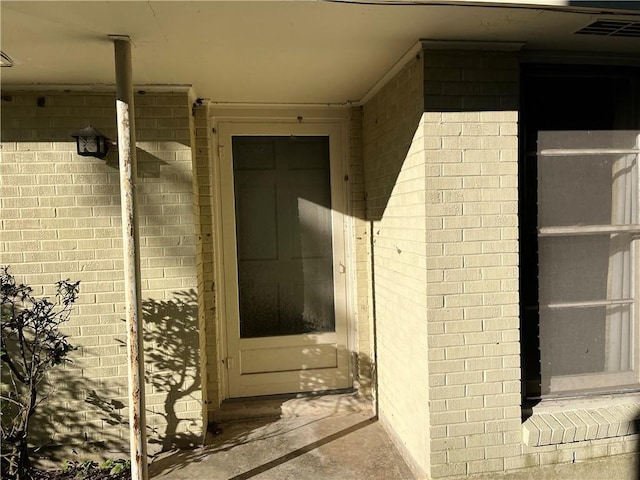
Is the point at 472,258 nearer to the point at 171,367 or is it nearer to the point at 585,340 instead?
the point at 585,340

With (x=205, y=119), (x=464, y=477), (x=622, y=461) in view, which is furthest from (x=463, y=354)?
(x=205, y=119)

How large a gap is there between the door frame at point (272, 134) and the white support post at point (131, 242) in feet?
4.31

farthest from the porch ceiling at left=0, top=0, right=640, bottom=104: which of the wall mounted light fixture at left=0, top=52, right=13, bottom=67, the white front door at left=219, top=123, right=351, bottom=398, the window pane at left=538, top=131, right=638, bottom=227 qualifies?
the white front door at left=219, top=123, right=351, bottom=398

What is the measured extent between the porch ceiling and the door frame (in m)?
0.66

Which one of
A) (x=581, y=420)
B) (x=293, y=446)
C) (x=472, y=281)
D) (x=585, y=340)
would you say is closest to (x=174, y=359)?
(x=293, y=446)

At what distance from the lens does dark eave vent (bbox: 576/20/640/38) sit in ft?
7.40

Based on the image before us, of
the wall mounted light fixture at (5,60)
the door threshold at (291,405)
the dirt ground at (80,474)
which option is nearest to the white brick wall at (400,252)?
the door threshold at (291,405)

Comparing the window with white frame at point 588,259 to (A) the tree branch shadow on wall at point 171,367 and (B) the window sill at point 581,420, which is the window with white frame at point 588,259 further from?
(A) the tree branch shadow on wall at point 171,367

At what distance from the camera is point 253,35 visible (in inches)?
88.2

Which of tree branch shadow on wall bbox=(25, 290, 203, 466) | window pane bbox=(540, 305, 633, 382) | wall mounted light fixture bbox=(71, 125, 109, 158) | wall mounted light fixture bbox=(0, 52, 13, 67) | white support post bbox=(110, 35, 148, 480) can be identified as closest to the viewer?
white support post bbox=(110, 35, 148, 480)

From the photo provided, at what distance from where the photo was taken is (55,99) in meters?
3.00

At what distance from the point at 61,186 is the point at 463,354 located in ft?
9.24

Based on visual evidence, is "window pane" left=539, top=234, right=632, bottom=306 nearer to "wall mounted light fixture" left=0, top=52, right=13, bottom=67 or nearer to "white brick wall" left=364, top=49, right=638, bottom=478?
"white brick wall" left=364, top=49, right=638, bottom=478

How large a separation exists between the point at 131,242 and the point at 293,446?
1.90 meters
